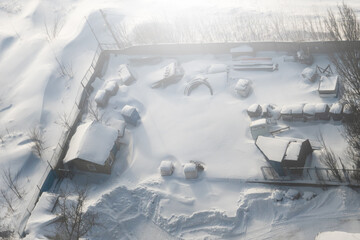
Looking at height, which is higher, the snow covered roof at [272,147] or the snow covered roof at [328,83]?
the snow covered roof at [272,147]

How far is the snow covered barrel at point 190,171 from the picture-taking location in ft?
74.7

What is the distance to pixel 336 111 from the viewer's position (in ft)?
76.5

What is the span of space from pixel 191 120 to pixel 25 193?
46.3ft

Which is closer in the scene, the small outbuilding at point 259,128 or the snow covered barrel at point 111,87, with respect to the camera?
the small outbuilding at point 259,128

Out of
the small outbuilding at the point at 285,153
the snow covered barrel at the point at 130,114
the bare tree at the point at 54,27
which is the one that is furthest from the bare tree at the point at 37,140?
the bare tree at the point at 54,27

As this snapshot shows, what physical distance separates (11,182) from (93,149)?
7.41m

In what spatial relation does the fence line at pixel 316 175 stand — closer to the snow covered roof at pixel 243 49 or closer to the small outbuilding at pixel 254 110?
the small outbuilding at pixel 254 110

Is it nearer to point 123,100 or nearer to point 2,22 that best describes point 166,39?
point 123,100

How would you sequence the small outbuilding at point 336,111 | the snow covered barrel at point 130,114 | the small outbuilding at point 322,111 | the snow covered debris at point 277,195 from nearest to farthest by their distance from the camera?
1. the snow covered debris at point 277,195
2. the small outbuilding at point 336,111
3. the small outbuilding at point 322,111
4. the snow covered barrel at point 130,114

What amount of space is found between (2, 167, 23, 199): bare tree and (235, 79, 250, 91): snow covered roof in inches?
755

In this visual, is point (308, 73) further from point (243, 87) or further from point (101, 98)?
point (101, 98)

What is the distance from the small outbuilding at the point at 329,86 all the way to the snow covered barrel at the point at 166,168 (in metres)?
12.8

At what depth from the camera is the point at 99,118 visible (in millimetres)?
29953

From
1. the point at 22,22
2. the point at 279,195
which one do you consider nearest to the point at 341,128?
the point at 279,195
